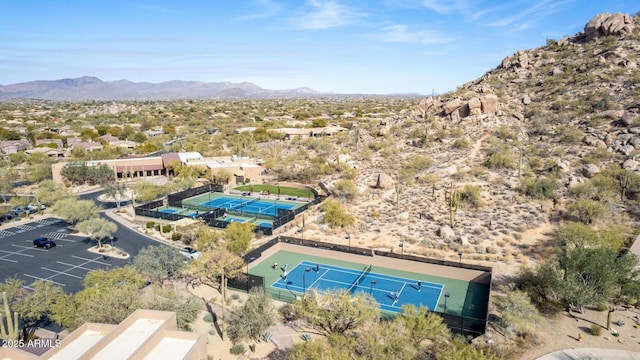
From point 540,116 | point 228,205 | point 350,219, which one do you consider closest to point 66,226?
point 228,205

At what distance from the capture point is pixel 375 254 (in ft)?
101

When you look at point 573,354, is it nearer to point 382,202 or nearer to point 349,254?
point 349,254

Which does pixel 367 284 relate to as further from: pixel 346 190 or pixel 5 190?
pixel 5 190

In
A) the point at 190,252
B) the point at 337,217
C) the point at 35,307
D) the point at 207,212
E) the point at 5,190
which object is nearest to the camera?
the point at 35,307

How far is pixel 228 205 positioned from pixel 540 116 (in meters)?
46.3

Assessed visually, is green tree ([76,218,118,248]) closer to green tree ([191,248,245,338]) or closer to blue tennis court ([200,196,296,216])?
green tree ([191,248,245,338])

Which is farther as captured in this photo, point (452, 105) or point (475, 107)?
point (452, 105)

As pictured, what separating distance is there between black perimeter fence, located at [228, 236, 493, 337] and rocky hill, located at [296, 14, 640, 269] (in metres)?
2.74

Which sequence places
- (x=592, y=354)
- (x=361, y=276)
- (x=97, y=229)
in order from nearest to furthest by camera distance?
(x=592, y=354) < (x=361, y=276) < (x=97, y=229)

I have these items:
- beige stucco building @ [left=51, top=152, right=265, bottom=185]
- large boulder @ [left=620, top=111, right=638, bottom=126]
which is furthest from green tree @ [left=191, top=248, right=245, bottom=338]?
large boulder @ [left=620, top=111, right=638, bottom=126]

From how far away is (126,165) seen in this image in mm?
59719

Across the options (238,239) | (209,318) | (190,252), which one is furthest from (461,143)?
(209,318)

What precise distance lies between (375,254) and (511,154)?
27360mm

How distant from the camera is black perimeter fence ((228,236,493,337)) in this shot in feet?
66.3
